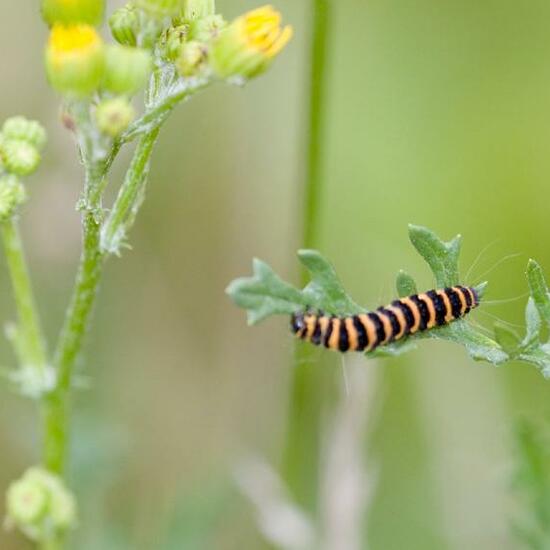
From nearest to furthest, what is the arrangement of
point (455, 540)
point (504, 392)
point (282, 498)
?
point (282, 498) → point (455, 540) → point (504, 392)

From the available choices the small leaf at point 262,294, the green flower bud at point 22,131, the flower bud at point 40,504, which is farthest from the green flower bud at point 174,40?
the flower bud at point 40,504

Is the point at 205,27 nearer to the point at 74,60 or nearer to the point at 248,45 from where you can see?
the point at 248,45

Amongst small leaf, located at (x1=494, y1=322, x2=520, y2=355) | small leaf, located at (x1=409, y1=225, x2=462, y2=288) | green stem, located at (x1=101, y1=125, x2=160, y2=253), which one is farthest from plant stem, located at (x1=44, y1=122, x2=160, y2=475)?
small leaf, located at (x1=494, y1=322, x2=520, y2=355)

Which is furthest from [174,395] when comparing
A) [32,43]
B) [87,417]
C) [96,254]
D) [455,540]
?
[96,254]

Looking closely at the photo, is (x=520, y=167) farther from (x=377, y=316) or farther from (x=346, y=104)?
(x=377, y=316)

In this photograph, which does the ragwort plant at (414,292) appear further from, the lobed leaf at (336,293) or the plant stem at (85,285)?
the plant stem at (85,285)

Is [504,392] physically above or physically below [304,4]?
below
